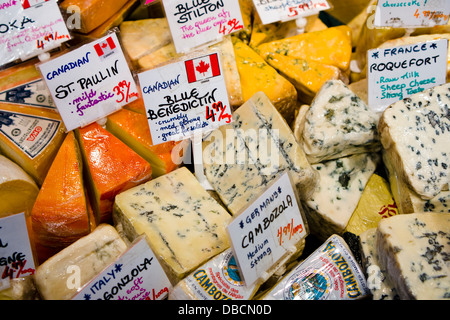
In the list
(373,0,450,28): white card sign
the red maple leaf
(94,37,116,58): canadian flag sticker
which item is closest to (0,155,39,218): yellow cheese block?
(94,37,116,58): canadian flag sticker

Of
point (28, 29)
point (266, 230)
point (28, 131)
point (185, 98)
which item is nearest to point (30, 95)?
point (28, 131)

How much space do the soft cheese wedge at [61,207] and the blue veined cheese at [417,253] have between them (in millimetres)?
1145

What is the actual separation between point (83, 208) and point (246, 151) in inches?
27.7

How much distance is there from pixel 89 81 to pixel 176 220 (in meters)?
0.68

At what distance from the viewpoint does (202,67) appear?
5.47ft

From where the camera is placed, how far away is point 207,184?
68.7 inches

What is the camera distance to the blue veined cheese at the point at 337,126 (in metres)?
1.65

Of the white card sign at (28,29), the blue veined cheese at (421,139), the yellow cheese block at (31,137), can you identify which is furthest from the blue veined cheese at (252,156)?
the white card sign at (28,29)

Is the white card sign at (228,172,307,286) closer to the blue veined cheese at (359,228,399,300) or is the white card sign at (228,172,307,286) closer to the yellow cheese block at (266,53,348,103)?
the blue veined cheese at (359,228,399,300)

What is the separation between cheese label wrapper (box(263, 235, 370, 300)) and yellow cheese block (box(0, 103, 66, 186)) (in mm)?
1097

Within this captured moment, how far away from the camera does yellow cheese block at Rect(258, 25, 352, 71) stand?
211 centimetres

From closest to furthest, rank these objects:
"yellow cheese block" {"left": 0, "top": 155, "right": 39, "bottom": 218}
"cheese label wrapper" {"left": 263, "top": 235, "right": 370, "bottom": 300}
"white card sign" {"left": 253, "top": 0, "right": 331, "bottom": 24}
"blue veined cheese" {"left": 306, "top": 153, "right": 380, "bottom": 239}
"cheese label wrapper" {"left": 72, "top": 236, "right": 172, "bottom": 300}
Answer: "cheese label wrapper" {"left": 72, "top": 236, "right": 172, "bottom": 300} < "cheese label wrapper" {"left": 263, "top": 235, "right": 370, "bottom": 300} < "yellow cheese block" {"left": 0, "top": 155, "right": 39, "bottom": 218} < "blue veined cheese" {"left": 306, "top": 153, "right": 380, "bottom": 239} < "white card sign" {"left": 253, "top": 0, "right": 331, "bottom": 24}

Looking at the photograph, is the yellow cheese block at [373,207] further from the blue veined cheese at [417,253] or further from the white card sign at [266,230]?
the white card sign at [266,230]

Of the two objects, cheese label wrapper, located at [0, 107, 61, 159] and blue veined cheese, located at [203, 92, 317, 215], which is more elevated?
cheese label wrapper, located at [0, 107, 61, 159]
